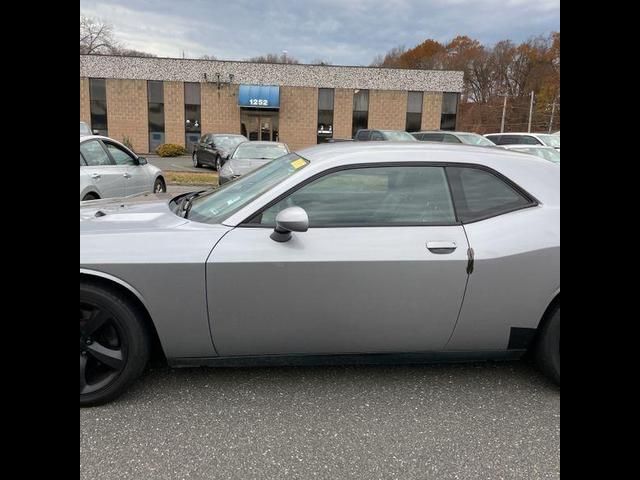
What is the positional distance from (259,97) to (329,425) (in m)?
28.8

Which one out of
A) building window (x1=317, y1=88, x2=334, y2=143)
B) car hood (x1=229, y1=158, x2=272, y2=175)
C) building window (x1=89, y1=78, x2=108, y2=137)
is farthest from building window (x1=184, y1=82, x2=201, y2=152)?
car hood (x1=229, y1=158, x2=272, y2=175)

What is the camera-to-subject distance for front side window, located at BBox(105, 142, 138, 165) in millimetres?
6801

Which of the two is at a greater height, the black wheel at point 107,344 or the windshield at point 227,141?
the windshield at point 227,141

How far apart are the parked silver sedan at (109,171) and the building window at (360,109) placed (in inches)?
961

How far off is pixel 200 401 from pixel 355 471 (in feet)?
3.30

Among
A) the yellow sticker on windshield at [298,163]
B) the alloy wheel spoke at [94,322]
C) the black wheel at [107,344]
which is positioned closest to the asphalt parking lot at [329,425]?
the black wheel at [107,344]

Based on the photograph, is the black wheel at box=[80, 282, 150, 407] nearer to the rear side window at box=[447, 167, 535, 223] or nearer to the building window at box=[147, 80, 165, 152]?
the rear side window at box=[447, 167, 535, 223]

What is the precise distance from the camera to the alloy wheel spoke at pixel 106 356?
7.80 ft

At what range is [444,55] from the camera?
6688 cm

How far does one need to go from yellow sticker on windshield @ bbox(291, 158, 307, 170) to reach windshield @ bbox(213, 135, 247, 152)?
1742cm

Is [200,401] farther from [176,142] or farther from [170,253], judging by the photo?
[176,142]

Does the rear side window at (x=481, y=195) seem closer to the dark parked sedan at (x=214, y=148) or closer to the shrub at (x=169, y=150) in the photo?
the dark parked sedan at (x=214, y=148)
